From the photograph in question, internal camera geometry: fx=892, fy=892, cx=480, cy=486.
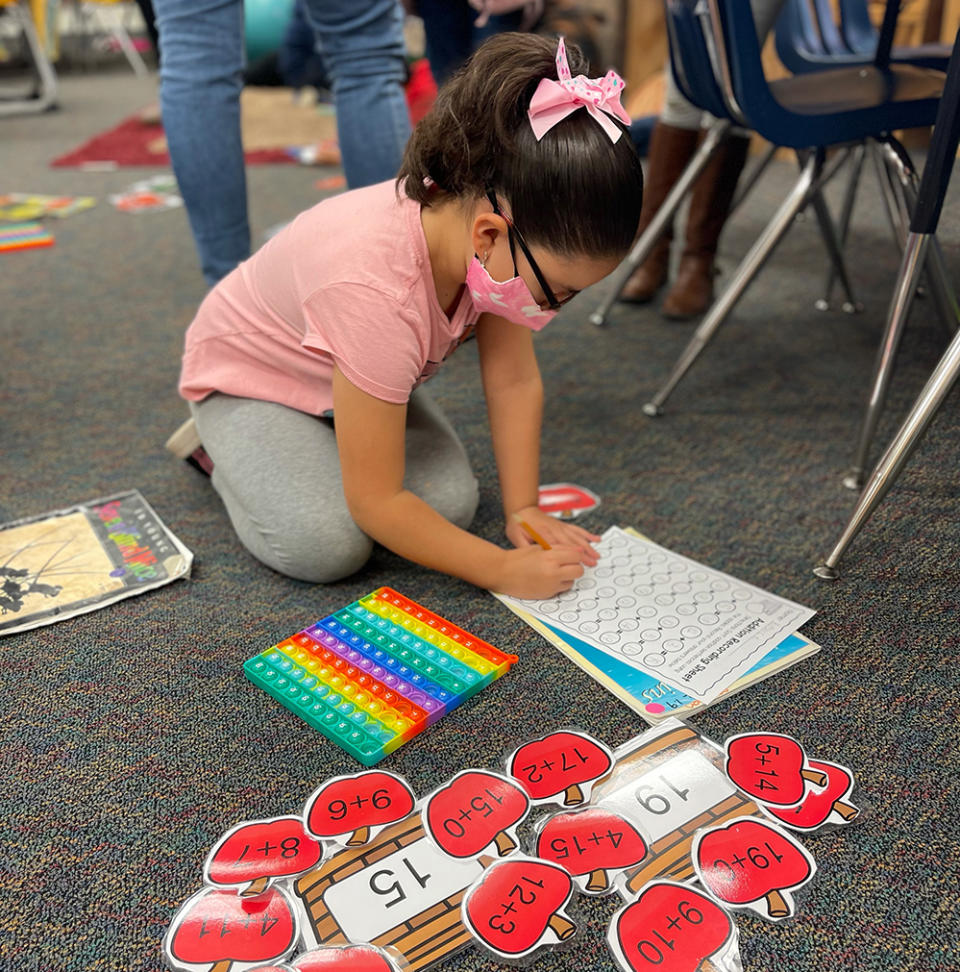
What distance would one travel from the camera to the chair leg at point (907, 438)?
84cm

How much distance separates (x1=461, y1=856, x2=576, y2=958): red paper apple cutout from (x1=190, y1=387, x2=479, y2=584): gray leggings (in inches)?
15.7

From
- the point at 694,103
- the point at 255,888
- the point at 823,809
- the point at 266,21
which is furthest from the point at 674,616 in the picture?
the point at 266,21

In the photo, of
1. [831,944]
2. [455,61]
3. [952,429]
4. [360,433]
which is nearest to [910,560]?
[952,429]

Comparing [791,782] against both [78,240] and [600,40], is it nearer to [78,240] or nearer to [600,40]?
[78,240]

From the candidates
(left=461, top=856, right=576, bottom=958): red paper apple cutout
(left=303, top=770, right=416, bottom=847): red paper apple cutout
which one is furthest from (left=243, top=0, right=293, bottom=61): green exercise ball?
(left=461, top=856, right=576, bottom=958): red paper apple cutout

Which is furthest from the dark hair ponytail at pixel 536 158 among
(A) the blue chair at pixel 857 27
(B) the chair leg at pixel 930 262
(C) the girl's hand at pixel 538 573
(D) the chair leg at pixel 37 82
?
(D) the chair leg at pixel 37 82

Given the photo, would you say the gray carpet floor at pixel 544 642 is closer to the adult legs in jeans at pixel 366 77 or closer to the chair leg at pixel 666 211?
the chair leg at pixel 666 211

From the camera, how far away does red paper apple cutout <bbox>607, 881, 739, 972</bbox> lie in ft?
1.81

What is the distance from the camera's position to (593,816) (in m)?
0.65

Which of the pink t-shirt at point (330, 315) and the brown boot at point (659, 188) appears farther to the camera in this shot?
the brown boot at point (659, 188)

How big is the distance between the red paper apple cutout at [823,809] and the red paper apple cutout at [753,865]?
1 cm

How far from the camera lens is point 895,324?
3.22 ft

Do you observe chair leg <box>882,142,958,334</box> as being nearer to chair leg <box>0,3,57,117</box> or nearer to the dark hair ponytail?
the dark hair ponytail

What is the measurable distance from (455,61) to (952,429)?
1110mm
